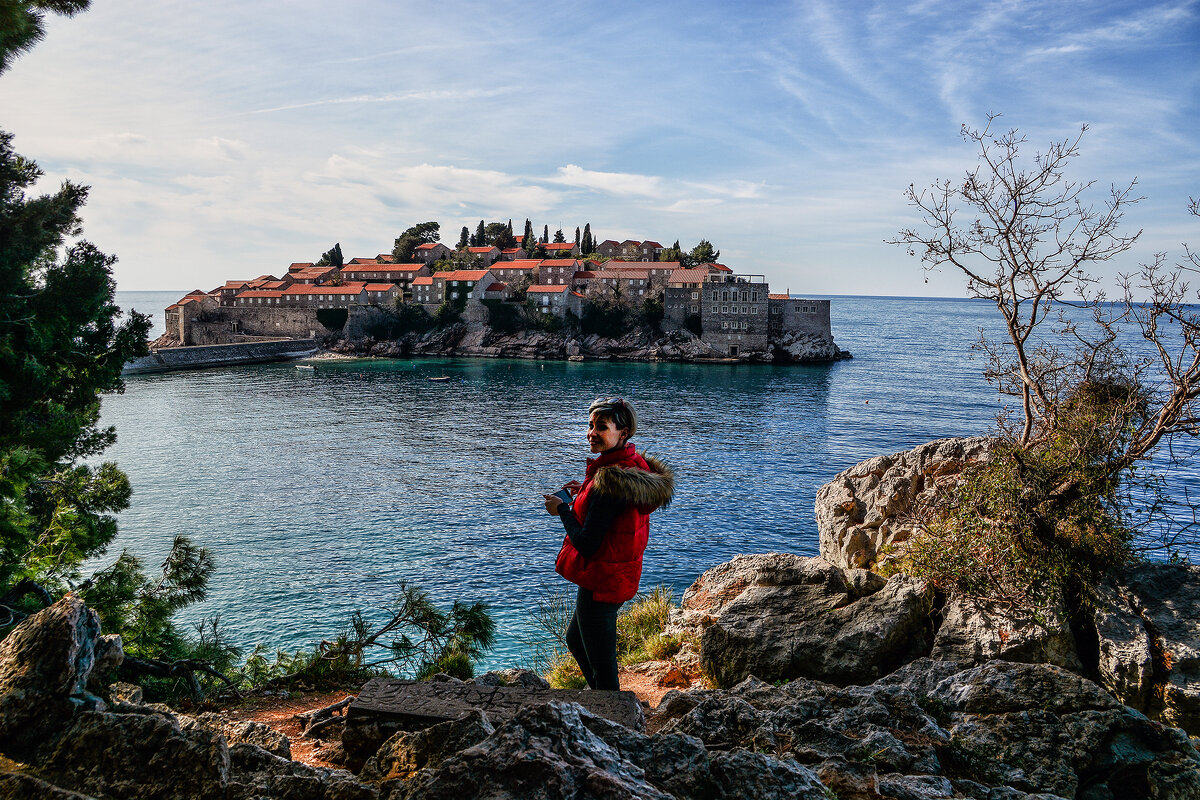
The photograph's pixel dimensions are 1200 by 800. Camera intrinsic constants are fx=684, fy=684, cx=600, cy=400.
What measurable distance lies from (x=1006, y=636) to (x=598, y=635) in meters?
3.71

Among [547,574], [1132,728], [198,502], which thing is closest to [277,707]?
[1132,728]

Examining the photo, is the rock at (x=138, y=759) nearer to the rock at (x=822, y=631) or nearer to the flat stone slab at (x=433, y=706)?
the flat stone slab at (x=433, y=706)

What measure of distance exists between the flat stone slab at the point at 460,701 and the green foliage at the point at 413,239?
322 ft

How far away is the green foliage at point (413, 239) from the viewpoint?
96.8 m

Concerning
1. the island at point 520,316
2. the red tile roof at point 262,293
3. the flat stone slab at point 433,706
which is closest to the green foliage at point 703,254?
the island at point 520,316

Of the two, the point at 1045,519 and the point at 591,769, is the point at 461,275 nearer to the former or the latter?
the point at 1045,519

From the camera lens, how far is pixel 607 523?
12.9 feet

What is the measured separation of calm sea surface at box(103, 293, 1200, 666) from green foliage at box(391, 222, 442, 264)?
3966 centimetres

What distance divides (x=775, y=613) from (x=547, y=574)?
10.9 meters

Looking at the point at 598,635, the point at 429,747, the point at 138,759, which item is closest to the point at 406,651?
the point at 598,635

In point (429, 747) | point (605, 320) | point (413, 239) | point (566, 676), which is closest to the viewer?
point (429, 747)

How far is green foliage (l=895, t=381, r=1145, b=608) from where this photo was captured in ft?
19.4

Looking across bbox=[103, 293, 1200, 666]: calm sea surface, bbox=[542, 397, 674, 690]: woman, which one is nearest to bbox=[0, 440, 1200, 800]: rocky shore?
bbox=[542, 397, 674, 690]: woman

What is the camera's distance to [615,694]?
3.67 m
